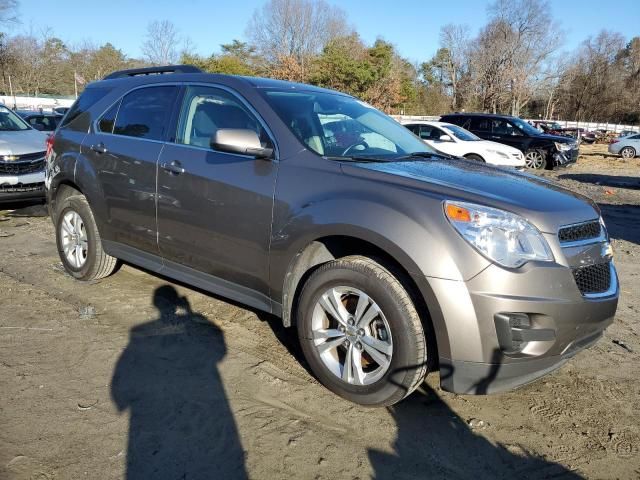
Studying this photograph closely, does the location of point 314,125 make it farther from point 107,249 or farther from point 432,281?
point 107,249

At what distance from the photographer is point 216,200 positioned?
3490 millimetres

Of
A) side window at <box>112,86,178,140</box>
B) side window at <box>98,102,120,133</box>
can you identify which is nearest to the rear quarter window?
side window at <box>98,102,120,133</box>

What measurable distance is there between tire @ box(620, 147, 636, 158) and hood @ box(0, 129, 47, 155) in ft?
84.7

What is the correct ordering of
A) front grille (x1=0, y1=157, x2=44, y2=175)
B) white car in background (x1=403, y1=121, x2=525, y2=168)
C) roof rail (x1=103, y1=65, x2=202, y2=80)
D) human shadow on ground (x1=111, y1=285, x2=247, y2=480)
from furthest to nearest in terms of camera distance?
white car in background (x1=403, y1=121, x2=525, y2=168), front grille (x1=0, y1=157, x2=44, y2=175), roof rail (x1=103, y1=65, x2=202, y2=80), human shadow on ground (x1=111, y1=285, x2=247, y2=480)

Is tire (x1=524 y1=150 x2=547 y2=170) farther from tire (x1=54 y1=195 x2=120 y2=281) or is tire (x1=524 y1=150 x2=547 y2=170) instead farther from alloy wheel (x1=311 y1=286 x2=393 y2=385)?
alloy wheel (x1=311 y1=286 x2=393 y2=385)

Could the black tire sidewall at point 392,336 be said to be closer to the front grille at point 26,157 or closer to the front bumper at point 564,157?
the front grille at point 26,157

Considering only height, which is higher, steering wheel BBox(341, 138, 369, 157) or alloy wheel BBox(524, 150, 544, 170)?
steering wheel BBox(341, 138, 369, 157)

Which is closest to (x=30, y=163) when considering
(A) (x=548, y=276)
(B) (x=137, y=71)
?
(B) (x=137, y=71)

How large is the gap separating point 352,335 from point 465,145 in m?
12.1

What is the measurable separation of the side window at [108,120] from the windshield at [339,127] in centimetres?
165

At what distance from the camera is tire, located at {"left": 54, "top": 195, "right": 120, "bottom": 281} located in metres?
4.71

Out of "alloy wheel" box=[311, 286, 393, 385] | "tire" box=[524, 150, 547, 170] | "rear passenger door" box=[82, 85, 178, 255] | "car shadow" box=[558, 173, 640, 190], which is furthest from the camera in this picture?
"tire" box=[524, 150, 547, 170]

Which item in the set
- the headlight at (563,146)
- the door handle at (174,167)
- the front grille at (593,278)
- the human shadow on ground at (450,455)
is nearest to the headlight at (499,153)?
the headlight at (563,146)

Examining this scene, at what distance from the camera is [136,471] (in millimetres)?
2398
